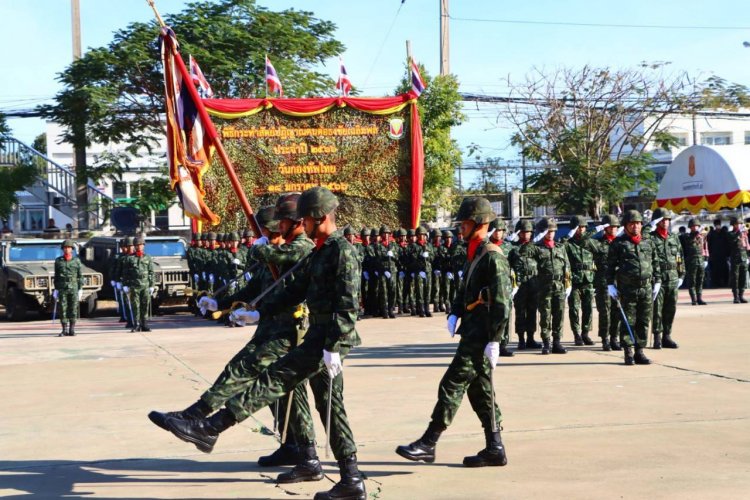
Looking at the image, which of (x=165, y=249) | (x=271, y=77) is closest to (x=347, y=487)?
(x=271, y=77)

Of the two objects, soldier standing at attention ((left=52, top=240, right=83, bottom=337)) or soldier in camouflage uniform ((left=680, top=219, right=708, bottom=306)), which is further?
soldier in camouflage uniform ((left=680, top=219, right=708, bottom=306))

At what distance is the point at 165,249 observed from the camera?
76.1ft

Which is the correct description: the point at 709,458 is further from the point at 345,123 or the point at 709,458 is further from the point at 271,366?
the point at 345,123

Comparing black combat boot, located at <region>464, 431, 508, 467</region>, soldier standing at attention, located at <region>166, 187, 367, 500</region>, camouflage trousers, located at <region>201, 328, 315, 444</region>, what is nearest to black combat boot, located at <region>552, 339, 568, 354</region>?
black combat boot, located at <region>464, 431, 508, 467</region>

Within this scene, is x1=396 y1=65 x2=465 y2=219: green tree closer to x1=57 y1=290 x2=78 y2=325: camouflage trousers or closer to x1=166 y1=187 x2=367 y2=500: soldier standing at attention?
x1=57 y1=290 x2=78 y2=325: camouflage trousers

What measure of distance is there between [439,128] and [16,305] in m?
13.4

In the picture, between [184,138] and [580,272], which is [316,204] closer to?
[184,138]

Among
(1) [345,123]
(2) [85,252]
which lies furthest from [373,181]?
(2) [85,252]

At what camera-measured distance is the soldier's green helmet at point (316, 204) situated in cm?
577

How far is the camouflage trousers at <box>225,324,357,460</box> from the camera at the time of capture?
5.55 m

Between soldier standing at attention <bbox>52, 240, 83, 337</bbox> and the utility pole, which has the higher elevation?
the utility pole

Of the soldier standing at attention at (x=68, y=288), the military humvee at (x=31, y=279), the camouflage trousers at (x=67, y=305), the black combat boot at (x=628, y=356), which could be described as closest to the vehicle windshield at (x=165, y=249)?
the military humvee at (x=31, y=279)

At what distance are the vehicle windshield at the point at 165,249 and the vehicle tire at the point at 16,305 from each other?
10.3ft

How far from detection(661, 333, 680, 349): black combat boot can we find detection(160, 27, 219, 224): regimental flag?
7.32 m
